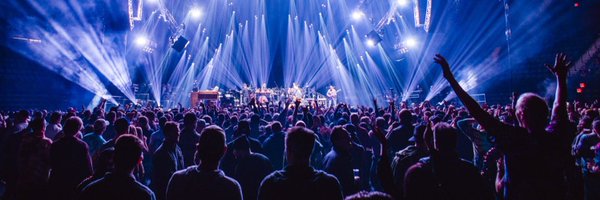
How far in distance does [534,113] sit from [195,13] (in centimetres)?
2734

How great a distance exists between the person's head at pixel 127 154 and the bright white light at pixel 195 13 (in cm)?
2544

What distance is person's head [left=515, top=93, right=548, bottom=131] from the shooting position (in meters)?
2.19

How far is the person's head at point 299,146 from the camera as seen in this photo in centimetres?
220

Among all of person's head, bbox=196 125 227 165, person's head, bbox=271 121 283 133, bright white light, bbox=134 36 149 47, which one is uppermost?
bright white light, bbox=134 36 149 47

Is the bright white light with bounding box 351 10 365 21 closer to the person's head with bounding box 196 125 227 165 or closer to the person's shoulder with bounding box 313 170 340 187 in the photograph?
the person's head with bounding box 196 125 227 165

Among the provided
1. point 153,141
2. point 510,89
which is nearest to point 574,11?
point 510,89

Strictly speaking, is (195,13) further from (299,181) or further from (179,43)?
(299,181)

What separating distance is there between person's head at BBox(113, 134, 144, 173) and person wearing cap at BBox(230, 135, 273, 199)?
1.39 m

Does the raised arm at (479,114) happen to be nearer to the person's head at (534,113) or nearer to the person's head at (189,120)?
the person's head at (534,113)

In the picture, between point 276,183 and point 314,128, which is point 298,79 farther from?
point 276,183

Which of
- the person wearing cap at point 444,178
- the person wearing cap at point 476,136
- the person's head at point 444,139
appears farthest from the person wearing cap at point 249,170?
the person wearing cap at point 476,136

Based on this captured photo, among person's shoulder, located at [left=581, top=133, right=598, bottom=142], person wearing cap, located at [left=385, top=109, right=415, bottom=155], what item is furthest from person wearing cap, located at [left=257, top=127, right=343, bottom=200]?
person's shoulder, located at [left=581, top=133, right=598, bottom=142]

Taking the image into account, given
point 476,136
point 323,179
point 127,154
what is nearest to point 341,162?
point 323,179

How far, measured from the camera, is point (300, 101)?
25.7 ft
